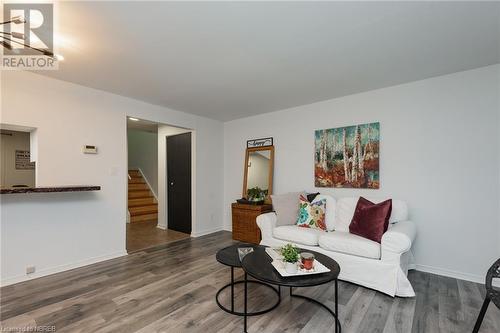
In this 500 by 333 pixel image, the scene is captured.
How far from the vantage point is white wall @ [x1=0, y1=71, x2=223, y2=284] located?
2.64m

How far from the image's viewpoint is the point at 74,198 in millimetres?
3076

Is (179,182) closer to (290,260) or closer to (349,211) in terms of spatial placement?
(349,211)

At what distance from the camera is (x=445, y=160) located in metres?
2.80

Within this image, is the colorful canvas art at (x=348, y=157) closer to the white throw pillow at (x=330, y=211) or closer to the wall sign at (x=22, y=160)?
the white throw pillow at (x=330, y=211)

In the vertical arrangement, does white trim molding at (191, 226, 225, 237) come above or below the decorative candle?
below

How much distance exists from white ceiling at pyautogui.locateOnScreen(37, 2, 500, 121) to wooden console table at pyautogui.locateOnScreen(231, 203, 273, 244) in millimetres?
1971

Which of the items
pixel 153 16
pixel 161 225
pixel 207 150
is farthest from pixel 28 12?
pixel 161 225

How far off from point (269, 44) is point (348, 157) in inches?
82.4

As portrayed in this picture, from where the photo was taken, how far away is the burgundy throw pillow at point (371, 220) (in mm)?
2590

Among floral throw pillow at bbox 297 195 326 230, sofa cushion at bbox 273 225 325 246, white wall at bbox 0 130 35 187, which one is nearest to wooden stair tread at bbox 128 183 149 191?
white wall at bbox 0 130 35 187

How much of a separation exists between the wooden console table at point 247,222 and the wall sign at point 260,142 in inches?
46.8

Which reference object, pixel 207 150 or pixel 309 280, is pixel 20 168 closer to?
pixel 207 150

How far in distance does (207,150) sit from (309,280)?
12.0 feet

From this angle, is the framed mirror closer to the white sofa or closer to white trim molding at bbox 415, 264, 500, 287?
the white sofa
